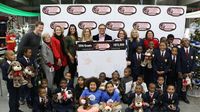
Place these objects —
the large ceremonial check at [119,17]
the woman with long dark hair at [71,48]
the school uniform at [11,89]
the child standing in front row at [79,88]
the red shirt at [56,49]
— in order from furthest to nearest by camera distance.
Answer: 1. the large ceremonial check at [119,17]
2. the woman with long dark hair at [71,48]
3. the red shirt at [56,49]
4. the child standing in front row at [79,88]
5. the school uniform at [11,89]

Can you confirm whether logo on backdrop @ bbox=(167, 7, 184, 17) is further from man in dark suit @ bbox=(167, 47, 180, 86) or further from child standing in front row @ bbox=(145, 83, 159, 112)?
child standing in front row @ bbox=(145, 83, 159, 112)

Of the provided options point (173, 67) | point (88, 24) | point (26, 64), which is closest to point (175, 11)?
point (173, 67)

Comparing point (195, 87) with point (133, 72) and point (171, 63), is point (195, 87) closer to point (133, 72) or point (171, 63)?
point (171, 63)

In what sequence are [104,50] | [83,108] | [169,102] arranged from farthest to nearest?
[104,50], [169,102], [83,108]

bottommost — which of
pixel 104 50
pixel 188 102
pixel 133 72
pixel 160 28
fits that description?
pixel 188 102

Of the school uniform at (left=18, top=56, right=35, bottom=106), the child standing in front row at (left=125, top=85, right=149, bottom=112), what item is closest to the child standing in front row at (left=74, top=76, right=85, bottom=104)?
the school uniform at (left=18, top=56, right=35, bottom=106)

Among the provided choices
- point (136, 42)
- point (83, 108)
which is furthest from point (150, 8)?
point (83, 108)

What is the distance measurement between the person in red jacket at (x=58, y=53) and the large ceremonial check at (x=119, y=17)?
43.4 inches

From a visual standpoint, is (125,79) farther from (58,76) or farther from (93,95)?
(58,76)

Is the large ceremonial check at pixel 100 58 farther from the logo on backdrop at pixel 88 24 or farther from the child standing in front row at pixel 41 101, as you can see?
the logo on backdrop at pixel 88 24

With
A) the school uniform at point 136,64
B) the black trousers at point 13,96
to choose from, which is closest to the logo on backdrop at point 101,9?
the school uniform at point 136,64

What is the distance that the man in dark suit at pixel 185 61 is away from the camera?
621 centimetres

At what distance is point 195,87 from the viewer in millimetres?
6988

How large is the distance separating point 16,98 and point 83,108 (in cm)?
118
